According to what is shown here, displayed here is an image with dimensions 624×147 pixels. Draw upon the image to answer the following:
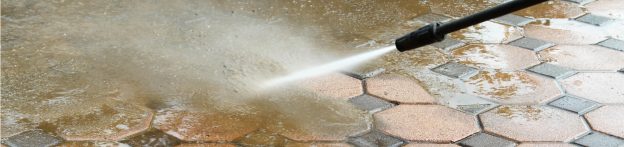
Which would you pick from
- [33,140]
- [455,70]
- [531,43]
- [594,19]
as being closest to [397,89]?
[455,70]

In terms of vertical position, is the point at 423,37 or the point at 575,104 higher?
the point at 423,37

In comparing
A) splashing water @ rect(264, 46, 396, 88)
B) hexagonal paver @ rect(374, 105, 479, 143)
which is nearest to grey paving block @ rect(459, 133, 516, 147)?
hexagonal paver @ rect(374, 105, 479, 143)

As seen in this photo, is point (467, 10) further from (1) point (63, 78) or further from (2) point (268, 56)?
(1) point (63, 78)

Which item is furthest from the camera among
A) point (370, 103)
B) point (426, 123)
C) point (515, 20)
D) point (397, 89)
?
point (515, 20)

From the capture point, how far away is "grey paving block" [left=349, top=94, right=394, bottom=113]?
3332 millimetres

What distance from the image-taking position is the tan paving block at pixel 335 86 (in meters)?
3.47

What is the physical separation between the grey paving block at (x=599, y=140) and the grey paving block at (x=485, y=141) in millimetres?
244

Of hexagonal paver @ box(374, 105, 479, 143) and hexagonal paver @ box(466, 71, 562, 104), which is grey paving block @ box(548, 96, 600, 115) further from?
hexagonal paver @ box(374, 105, 479, 143)

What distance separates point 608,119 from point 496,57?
0.76 metres

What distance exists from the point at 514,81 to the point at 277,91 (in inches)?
37.7

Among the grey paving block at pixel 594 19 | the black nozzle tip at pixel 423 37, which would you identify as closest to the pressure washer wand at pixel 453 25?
the black nozzle tip at pixel 423 37

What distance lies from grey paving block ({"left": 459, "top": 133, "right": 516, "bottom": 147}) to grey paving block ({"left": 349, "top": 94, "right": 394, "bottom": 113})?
0.40 metres

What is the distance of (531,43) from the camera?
4105mm

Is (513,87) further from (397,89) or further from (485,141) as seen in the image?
(485,141)
